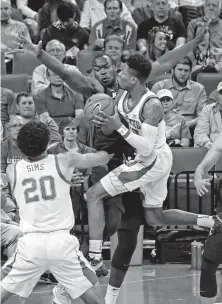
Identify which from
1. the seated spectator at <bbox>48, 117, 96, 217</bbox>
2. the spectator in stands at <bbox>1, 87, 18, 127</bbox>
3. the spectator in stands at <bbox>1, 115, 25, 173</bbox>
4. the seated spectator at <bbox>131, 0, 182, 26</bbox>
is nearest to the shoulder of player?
the seated spectator at <bbox>48, 117, 96, 217</bbox>

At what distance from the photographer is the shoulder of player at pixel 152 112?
299 inches

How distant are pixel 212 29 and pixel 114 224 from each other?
6.23 meters

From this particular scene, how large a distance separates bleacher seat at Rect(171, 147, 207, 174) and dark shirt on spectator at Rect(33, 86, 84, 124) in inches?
60.9

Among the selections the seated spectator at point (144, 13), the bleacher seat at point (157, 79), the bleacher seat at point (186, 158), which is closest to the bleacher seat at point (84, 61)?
the bleacher seat at point (157, 79)

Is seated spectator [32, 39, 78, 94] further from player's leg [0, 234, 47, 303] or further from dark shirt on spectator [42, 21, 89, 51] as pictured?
player's leg [0, 234, 47, 303]

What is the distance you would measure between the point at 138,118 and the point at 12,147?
3.49 metres

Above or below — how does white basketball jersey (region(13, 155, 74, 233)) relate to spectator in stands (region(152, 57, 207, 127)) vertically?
below

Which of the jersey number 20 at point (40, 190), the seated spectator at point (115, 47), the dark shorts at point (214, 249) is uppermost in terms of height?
the seated spectator at point (115, 47)

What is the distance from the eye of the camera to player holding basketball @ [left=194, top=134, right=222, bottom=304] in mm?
7070

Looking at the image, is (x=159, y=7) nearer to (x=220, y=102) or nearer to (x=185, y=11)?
(x=185, y=11)

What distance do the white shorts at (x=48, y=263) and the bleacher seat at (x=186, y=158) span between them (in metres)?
4.36

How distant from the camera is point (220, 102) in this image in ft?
37.0

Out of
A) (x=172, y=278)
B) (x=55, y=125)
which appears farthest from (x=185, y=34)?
(x=172, y=278)

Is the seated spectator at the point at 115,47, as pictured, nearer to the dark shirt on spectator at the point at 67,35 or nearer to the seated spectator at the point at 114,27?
the seated spectator at the point at 114,27
